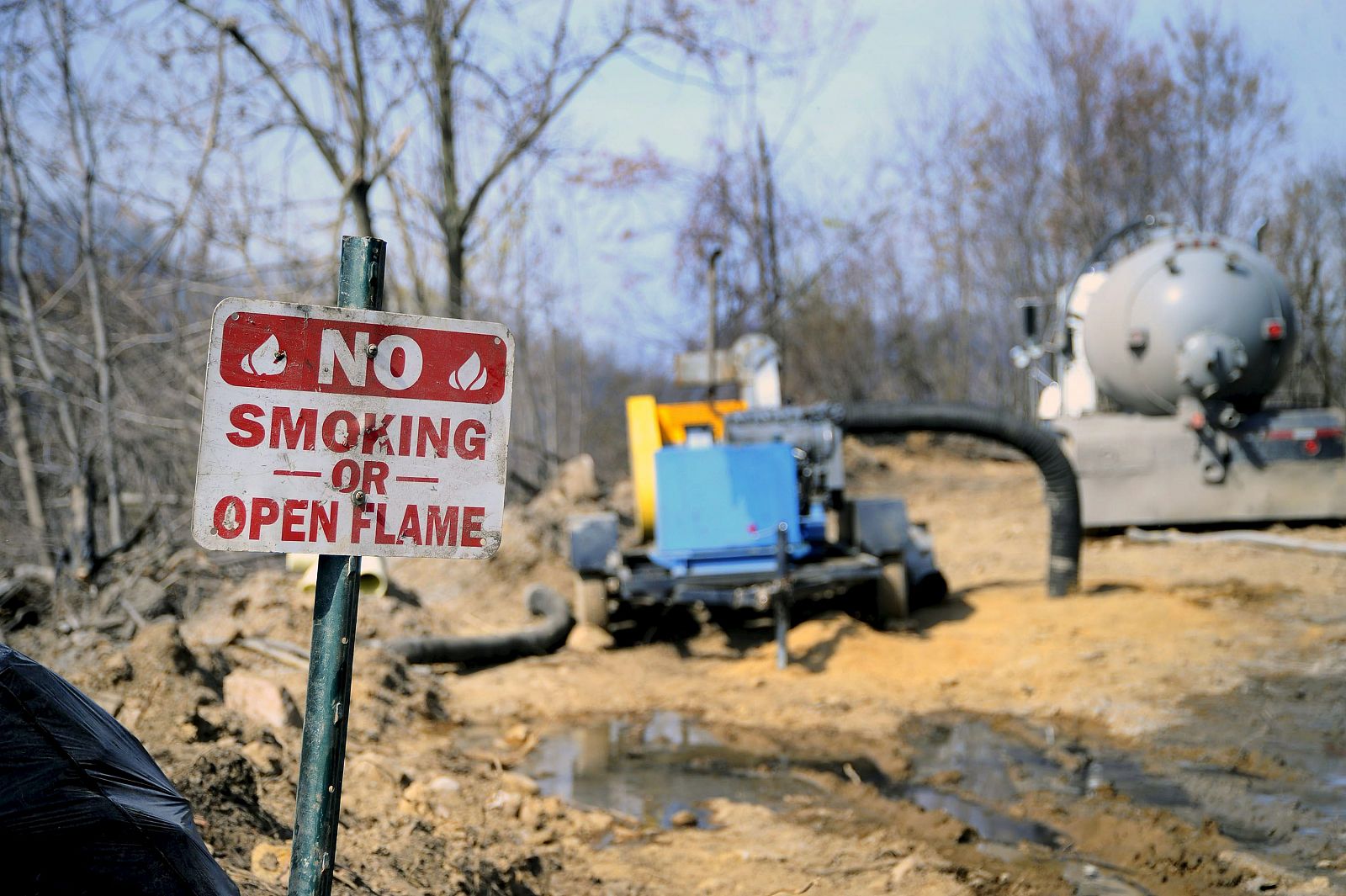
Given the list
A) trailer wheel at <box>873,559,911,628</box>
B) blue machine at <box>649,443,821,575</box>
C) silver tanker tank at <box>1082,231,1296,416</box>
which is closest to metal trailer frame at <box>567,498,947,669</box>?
trailer wheel at <box>873,559,911,628</box>

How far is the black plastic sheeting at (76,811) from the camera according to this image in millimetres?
1842

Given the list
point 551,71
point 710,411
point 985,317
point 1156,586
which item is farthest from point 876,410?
point 985,317

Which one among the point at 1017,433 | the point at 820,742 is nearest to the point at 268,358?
the point at 820,742

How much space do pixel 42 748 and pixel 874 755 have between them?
474 centimetres

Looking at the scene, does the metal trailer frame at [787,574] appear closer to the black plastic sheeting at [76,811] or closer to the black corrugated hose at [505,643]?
the black corrugated hose at [505,643]

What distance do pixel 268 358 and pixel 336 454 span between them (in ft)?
0.74

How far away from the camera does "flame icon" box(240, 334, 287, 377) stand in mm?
2186

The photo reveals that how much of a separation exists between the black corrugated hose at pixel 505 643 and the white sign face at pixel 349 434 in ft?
19.4

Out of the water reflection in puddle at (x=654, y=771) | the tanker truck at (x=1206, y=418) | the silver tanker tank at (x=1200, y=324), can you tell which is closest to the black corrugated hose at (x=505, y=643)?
the water reflection in puddle at (x=654, y=771)

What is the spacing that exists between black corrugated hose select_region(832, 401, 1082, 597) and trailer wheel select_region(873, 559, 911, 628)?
3.75 feet

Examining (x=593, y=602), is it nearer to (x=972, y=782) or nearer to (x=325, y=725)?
(x=972, y=782)

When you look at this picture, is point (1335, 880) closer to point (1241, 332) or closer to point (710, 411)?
point (710, 411)

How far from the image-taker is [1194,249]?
1147 cm

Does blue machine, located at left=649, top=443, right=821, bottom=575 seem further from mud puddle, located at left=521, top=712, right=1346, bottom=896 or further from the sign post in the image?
the sign post
